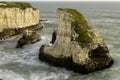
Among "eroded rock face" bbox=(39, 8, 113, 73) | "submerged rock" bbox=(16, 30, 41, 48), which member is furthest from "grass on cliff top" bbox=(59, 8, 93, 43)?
"submerged rock" bbox=(16, 30, 41, 48)

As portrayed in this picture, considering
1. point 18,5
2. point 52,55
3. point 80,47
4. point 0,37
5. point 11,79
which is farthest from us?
point 18,5

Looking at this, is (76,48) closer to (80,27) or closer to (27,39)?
(80,27)

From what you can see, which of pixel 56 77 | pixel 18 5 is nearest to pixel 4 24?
pixel 18 5

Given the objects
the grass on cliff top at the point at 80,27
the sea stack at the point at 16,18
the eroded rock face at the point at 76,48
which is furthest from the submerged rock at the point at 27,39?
the grass on cliff top at the point at 80,27

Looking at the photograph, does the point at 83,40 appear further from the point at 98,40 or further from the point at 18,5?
the point at 18,5

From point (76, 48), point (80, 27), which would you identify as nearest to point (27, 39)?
point (80, 27)

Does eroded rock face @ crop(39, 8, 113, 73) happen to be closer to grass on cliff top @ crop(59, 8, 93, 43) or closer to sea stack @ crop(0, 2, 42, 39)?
grass on cliff top @ crop(59, 8, 93, 43)
